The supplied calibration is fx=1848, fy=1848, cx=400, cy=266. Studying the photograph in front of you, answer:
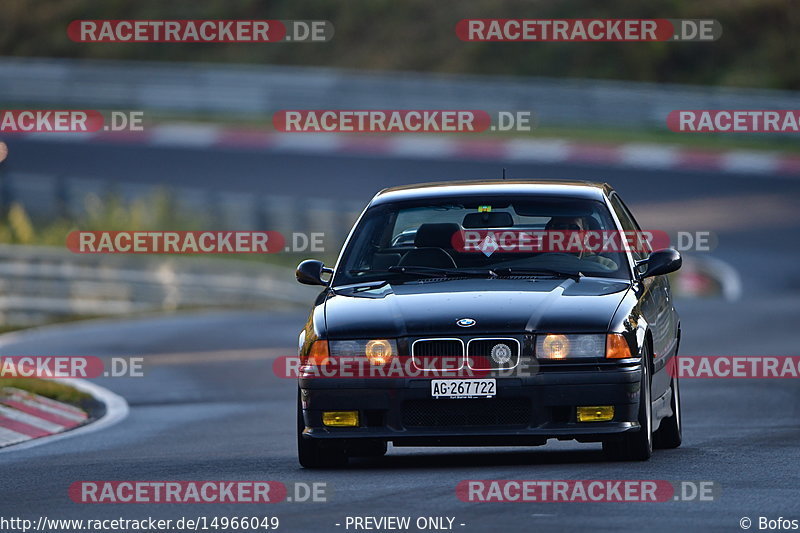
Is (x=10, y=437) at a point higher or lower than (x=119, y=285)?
lower

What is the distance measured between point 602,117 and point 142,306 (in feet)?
45.9

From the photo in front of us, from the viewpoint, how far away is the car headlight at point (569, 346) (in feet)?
30.1

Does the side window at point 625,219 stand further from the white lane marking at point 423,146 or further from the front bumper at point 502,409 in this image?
the white lane marking at point 423,146

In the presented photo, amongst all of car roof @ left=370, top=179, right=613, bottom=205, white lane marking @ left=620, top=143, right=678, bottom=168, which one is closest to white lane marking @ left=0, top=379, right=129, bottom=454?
car roof @ left=370, top=179, right=613, bottom=205

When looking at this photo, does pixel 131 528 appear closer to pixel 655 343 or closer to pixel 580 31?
pixel 655 343

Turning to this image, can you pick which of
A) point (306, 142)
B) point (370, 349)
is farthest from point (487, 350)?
point (306, 142)

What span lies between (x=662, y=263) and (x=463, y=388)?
1.67 metres

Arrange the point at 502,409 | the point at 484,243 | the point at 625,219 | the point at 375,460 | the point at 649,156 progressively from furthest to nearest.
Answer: the point at 649,156, the point at 625,219, the point at 484,243, the point at 375,460, the point at 502,409

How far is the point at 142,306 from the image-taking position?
27.9 m

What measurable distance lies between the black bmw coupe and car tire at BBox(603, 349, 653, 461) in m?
0.01

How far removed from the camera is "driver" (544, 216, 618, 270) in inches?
408

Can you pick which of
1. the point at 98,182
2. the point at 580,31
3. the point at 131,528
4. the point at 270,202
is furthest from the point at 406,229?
the point at 580,31

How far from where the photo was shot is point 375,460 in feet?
33.6

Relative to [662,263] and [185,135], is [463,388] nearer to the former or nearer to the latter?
[662,263]
